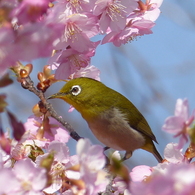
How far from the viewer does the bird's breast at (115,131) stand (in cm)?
329

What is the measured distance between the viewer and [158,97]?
311 inches

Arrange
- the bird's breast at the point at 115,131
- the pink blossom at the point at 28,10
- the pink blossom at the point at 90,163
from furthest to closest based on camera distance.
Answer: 1. the bird's breast at the point at 115,131
2. the pink blossom at the point at 90,163
3. the pink blossom at the point at 28,10

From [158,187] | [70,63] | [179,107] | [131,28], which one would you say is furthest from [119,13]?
[158,187]

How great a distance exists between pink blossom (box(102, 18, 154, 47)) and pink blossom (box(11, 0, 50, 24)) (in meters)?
1.28

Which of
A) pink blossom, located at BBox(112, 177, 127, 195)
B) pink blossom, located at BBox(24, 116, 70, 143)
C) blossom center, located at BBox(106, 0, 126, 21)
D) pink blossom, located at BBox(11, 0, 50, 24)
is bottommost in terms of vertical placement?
pink blossom, located at BBox(112, 177, 127, 195)

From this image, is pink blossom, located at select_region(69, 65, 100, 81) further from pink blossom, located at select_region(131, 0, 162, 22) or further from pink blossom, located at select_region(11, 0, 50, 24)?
pink blossom, located at select_region(11, 0, 50, 24)

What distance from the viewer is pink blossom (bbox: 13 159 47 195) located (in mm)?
1455

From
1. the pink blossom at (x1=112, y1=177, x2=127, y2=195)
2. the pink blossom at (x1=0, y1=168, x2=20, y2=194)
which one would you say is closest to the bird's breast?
the pink blossom at (x1=112, y1=177, x2=127, y2=195)

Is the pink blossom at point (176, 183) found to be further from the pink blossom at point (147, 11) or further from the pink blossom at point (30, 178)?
the pink blossom at point (147, 11)

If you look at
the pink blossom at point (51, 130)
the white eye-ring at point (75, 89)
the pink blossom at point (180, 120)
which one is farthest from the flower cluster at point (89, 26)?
the pink blossom at point (180, 120)

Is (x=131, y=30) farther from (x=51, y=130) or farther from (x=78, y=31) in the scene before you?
(x=51, y=130)

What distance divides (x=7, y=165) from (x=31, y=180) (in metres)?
0.60

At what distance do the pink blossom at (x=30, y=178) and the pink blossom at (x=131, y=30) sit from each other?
3.95ft

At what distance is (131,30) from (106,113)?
106 centimetres
